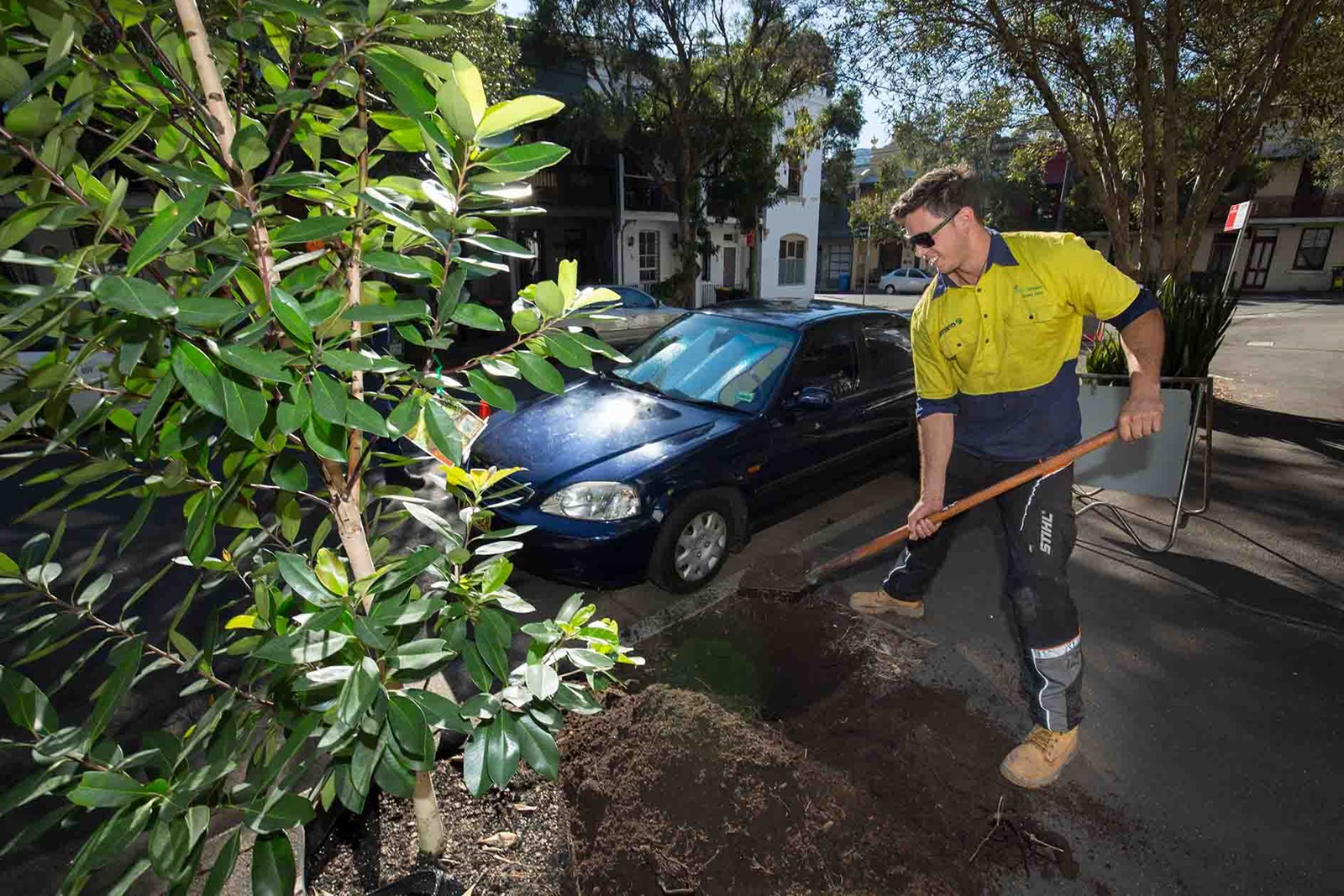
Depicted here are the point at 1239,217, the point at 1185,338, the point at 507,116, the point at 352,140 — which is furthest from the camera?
the point at 1239,217

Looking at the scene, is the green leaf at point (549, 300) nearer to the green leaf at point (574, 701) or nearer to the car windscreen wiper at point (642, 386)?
the green leaf at point (574, 701)

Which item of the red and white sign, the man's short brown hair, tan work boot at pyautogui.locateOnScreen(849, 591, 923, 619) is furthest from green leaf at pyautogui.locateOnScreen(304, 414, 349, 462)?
the red and white sign

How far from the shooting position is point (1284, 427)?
809cm

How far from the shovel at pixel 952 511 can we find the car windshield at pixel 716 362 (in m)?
1.09

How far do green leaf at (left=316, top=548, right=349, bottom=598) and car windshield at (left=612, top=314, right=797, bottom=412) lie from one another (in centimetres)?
326

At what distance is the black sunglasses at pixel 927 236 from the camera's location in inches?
106

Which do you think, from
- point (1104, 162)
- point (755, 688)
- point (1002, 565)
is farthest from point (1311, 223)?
point (755, 688)

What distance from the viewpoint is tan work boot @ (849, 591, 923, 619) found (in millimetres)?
3814

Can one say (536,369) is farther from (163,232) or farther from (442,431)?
(163,232)

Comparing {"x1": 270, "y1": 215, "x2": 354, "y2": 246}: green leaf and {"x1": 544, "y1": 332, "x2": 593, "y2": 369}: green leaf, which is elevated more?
{"x1": 270, "y1": 215, "x2": 354, "y2": 246}: green leaf

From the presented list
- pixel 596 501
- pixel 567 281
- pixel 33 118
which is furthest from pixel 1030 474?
pixel 33 118

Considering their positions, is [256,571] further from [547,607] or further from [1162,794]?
[1162,794]

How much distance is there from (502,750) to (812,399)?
3435 millimetres

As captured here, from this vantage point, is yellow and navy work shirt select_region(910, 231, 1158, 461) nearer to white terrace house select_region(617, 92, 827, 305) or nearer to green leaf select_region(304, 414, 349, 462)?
green leaf select_region(304, 414, 349, 462)
